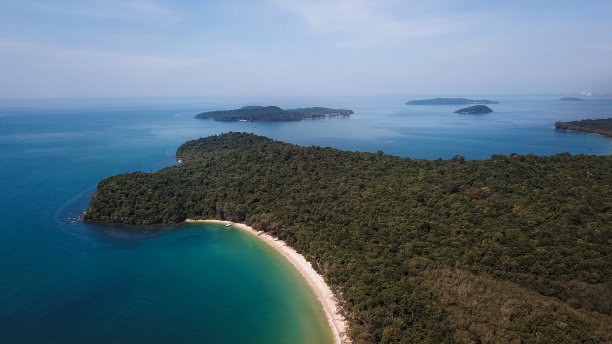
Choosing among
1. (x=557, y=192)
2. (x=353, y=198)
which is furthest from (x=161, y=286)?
(x=557, y=192)

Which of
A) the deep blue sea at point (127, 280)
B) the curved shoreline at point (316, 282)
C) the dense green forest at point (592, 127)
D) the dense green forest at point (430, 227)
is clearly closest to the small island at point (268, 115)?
the deep blue sea at point (127, 280)

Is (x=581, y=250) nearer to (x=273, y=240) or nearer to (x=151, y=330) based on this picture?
(x=273, y=240)

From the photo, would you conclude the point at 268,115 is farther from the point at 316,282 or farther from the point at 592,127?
the point at 316,282

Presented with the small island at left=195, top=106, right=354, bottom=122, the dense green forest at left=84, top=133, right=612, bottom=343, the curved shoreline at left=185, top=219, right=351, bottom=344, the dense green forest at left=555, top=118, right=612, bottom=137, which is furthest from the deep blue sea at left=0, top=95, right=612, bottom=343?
the dense green forest at left=555, top=118, right=612, bottom=137

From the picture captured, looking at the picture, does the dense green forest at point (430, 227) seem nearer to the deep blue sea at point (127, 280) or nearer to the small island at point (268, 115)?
the deep blue sea at point (127, 280)

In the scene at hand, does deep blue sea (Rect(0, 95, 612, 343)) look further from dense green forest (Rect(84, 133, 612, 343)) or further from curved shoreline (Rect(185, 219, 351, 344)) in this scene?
dense green forest (Rect(84, 133, 612, 343))

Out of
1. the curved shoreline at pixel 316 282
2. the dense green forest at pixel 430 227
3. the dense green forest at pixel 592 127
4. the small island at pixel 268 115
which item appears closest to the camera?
the dense green forest at pixel 430 227

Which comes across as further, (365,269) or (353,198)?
(353,198)
